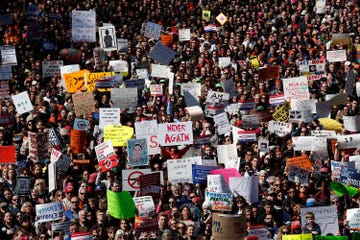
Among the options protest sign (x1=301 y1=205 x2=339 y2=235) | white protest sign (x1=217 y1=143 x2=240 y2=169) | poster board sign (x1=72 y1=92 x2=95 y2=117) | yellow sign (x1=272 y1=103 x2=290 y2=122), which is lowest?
protest sign (x1=301 y1=205 x2=339 y2=235)

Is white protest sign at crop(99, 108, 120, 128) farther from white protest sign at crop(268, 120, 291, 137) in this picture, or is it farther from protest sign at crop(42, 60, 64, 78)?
protest sign at crop(42, 60, 64, 78)

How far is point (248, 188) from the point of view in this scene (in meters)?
15.6

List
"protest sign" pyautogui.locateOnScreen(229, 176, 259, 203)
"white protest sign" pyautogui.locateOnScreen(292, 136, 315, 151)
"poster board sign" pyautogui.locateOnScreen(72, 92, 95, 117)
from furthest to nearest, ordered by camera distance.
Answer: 1. "poster board sign" pyautogui.locateOnScreen(72, 92, 95, 117)
2. "white protest sign" pyautogui.locateOnScreen(292, 136, 315, 151)
3. "protest sign" pyautogui.locateOnScreen(229, 176, 259, 203)

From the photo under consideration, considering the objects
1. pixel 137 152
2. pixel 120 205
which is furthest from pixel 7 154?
pixel 120 205

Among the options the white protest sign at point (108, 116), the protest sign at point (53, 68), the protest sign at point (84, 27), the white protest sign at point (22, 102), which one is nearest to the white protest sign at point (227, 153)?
the white protest sign at point (108, 116)

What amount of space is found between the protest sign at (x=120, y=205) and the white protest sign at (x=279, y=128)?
13.2ft

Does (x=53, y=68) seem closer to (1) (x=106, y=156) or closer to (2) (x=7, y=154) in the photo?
(2) (x=7, y=154)

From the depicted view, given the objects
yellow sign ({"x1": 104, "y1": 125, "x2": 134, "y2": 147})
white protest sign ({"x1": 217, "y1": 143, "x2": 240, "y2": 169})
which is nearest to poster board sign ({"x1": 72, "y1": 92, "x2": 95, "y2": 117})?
yellow sign ({"x1": 104, "y1": 125, "x2": 134, "y2": 147})

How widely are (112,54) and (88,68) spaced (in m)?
0.62

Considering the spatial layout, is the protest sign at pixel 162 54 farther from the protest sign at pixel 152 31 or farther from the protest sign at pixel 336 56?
the protest sign at pixel 336 56

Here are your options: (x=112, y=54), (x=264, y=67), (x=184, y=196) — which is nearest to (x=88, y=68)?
(x=112, y=54)

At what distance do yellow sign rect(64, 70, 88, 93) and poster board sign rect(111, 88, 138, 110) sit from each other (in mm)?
1075

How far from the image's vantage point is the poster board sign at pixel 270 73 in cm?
2114

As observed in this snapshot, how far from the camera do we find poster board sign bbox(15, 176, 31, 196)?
16078 millimetres
